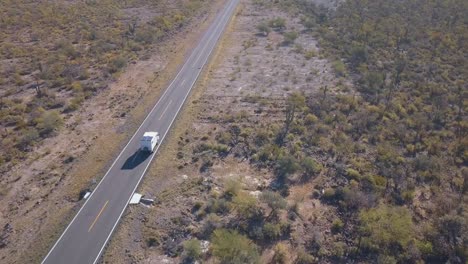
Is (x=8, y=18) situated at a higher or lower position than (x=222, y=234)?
higher

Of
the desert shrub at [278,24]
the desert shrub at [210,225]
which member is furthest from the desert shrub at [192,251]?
the desert shrub at [278,24]

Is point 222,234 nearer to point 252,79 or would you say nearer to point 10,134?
point 10,134

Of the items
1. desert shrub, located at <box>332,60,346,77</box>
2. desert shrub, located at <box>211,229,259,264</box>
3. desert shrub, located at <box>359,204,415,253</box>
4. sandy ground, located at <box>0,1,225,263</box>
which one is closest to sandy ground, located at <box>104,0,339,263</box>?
desert shrub, located at <box>332,60,346,77</box>

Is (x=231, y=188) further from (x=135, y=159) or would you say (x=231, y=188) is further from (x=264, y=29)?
(x=264, y=29)

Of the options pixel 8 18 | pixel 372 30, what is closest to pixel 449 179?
pixel 372 30

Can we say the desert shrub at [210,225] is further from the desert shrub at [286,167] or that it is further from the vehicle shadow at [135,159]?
the vehicle shadow at [135,159]

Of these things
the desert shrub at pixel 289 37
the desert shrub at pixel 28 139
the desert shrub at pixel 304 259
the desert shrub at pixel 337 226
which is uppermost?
the desert shrub at pixel 289 37
